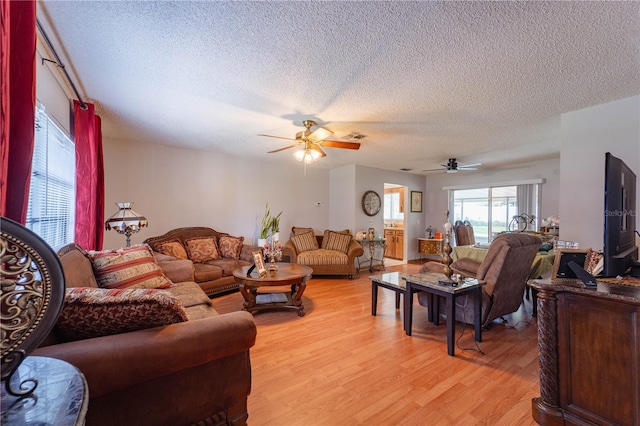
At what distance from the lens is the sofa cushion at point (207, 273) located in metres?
3.48

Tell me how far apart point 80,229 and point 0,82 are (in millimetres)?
2097

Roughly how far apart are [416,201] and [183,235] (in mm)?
5454

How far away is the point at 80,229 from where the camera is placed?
2.56m

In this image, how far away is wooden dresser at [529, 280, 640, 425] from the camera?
1.28m

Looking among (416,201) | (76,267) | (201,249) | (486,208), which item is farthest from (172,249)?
(486,208)

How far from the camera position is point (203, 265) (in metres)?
3.85

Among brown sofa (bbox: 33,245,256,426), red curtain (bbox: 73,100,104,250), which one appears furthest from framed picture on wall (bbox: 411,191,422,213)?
red curtain (bbox: 73,100,104,250)

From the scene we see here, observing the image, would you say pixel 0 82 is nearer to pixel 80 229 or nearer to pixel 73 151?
pixel 80 229

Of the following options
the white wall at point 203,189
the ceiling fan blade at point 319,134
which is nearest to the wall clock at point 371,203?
the white wall at point 203,189

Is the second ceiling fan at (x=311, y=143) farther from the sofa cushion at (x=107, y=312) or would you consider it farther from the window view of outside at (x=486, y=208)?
the window view of outside at (x=486, y=208)

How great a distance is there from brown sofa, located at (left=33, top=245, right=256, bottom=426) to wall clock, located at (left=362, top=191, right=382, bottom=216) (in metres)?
4.62

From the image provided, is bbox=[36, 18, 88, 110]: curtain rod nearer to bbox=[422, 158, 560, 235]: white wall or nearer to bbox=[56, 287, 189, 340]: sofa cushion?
bbox=[56, 287, 189, 340]: sofa cushion

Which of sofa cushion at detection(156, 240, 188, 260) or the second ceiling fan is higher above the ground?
the second ceiling fan

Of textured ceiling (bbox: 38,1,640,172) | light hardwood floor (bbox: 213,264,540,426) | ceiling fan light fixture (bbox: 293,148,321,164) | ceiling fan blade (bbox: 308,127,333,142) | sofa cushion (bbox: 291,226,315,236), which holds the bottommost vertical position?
light hardwood floor (bbox: 213,264,540,426)
